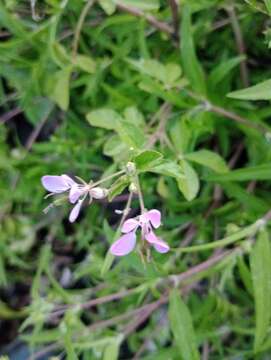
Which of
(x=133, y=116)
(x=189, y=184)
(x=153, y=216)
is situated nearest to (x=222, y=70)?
(x=133, y=116)

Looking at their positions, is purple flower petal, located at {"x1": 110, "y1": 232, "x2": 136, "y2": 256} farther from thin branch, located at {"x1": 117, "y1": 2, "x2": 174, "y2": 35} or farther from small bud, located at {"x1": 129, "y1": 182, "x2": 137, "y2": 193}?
thin branch, located at {"x1": 117, "y1": 2, "x2": 174, "y2": 35}

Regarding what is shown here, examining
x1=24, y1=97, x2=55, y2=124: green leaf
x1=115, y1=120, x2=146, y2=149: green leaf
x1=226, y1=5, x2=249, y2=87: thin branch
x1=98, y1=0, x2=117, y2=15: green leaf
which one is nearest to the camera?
x1=115, y1=120, x2=146, y2=149: green leaf

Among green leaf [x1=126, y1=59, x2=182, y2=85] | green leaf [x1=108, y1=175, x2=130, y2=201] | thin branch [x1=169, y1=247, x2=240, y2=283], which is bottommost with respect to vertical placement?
thin branch [x1=169, y1=247, x2=240, y2=283]

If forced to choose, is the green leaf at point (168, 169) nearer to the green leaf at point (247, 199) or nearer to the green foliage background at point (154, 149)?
the green foliage background at point (154, 149)

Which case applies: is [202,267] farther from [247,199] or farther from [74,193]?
[74,193]

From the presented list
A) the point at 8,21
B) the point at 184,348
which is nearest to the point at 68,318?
the point at 184,348

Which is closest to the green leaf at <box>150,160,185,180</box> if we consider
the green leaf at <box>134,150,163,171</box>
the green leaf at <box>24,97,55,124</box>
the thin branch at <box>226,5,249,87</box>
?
the green leaf at <box>134,150,163,171</box>
